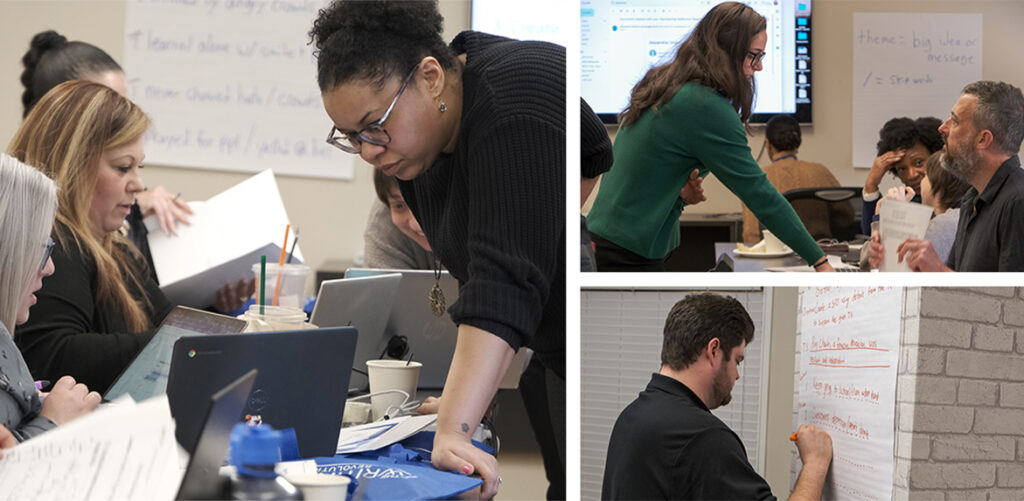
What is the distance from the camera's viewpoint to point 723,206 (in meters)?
0.97

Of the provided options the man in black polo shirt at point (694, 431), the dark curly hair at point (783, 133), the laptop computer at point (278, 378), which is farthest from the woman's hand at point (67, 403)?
the dark curly hair at point (783, 133)

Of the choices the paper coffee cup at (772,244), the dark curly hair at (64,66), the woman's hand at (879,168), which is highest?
the dark curly hair at (64,66)

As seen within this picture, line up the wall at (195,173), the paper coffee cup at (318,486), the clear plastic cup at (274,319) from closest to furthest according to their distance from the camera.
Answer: the paper coffee cup at (318,486) → the clear plastic cup at (274,319) → the wall at (195,173)

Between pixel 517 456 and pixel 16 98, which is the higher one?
pixel 16 98

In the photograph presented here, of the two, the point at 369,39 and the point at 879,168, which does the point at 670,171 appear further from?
the point at 369,39

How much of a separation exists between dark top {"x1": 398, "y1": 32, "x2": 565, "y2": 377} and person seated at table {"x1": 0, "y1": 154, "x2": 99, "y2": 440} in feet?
1.64

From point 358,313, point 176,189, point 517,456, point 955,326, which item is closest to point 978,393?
point 955,326

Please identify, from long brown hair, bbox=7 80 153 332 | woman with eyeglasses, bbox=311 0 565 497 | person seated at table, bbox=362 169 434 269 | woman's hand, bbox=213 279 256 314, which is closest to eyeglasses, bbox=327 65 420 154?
woman with eyeglasses, bbox=311 0 565 497

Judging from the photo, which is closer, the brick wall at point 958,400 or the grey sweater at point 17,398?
the brick wall at point 958,400

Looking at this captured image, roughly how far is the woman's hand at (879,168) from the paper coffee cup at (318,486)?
0.64 metres

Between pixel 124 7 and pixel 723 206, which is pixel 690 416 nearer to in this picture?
pixel 723 206

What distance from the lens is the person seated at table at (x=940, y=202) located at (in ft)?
3.05

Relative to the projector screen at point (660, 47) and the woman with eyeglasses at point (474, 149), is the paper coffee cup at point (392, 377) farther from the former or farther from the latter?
the projector screen at point (660, 47)

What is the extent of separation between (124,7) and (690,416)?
275cm
